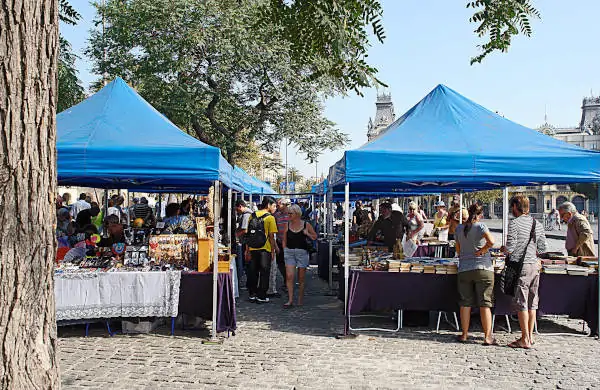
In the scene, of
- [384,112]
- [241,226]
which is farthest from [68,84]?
[384,112]

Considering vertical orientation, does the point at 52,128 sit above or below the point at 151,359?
above

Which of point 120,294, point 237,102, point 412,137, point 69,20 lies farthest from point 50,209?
point 237,102

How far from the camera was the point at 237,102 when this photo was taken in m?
22.6

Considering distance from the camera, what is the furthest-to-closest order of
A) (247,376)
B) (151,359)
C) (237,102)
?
(237,102) → (151,359) → (247,376)

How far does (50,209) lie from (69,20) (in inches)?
134

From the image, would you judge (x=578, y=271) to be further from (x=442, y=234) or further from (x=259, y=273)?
(x=442, y=234)

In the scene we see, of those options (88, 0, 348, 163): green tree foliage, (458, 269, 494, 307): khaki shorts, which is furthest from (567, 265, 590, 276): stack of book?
(88, 0, 348, 163): green tree foliage

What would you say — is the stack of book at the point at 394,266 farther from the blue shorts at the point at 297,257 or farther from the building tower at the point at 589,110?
the building tower at the point at 589,110

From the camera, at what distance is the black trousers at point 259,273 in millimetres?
9391

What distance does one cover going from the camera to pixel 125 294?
22.4 ft

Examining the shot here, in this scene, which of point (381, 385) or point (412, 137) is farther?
point (412, 137)

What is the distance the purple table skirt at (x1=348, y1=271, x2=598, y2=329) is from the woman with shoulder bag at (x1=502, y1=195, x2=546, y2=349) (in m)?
0.57

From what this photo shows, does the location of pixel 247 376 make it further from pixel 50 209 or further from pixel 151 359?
pixel 50 209

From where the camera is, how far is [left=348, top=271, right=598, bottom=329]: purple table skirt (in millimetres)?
7105
